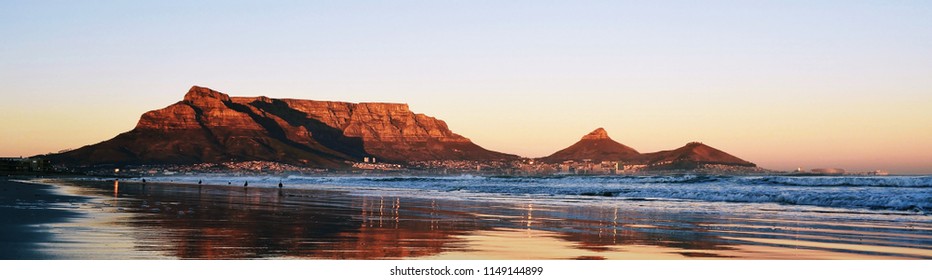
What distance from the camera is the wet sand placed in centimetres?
1461

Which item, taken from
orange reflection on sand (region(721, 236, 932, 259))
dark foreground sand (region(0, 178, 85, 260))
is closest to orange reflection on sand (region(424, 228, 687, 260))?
orange reflection on sand (region(721, 236, 932, 259))

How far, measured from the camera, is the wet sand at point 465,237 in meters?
14.6

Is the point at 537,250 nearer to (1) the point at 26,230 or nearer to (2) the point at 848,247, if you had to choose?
(2) the point at 848,247

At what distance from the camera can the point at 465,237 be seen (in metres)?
17.9

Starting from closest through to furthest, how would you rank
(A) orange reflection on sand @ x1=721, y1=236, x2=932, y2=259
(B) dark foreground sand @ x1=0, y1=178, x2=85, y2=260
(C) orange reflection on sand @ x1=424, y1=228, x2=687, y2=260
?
(B) dark foreground sand @ x1=0, y1=178, x2=85, y2=260
(C) orange reflection on sand @ x1=424, y1=228, x2=687, y2=260
(A) orange reflection on sand @ x1=721, y1=236, x2=932, y2=259

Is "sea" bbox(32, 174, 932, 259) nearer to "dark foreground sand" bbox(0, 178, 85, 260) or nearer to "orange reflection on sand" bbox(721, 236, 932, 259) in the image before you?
"orange reflection on sand" bbox(721, 236, 932, 259)

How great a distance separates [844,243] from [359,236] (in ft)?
29.8

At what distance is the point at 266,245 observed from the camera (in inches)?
602

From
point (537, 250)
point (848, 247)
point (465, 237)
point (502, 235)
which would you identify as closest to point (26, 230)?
point (465, 237)

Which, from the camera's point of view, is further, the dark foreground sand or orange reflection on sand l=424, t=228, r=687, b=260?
orange reflection on sand l=424, t=228, r=687, b=260
